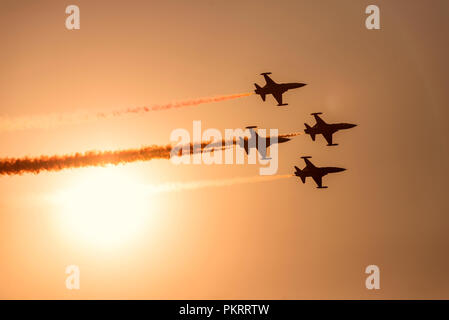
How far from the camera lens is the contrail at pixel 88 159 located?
47969mm

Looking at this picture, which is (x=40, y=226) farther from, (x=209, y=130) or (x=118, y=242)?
(x=209, y=130)

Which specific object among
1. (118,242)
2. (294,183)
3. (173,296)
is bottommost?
(173,296)

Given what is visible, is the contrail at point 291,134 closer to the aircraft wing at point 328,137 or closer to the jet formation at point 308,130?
the jet formation at point 308,130

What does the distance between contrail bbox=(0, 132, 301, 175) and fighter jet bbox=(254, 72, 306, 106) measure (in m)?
6.64

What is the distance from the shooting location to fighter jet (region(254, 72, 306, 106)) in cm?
5862

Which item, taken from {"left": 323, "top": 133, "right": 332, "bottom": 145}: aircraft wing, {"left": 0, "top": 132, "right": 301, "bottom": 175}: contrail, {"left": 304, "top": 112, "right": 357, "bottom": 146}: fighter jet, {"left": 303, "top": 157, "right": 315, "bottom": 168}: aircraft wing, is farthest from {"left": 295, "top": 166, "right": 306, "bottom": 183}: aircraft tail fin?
{"left": 0, "top": 132, "right": 301, "bottom": 175}: contrail

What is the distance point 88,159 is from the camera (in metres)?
50.9

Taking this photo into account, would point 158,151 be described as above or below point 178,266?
above

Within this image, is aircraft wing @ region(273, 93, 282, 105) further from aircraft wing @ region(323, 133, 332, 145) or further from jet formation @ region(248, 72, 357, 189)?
aircraft wing @ region(323, 133, 332, 145)

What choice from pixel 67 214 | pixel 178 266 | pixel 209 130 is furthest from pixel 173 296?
pixel 209 130

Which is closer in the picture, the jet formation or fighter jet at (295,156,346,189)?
the jet formation

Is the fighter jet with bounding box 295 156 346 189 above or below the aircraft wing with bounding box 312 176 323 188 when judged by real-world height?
above

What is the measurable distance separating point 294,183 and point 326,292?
10.9m

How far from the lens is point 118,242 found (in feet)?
231
